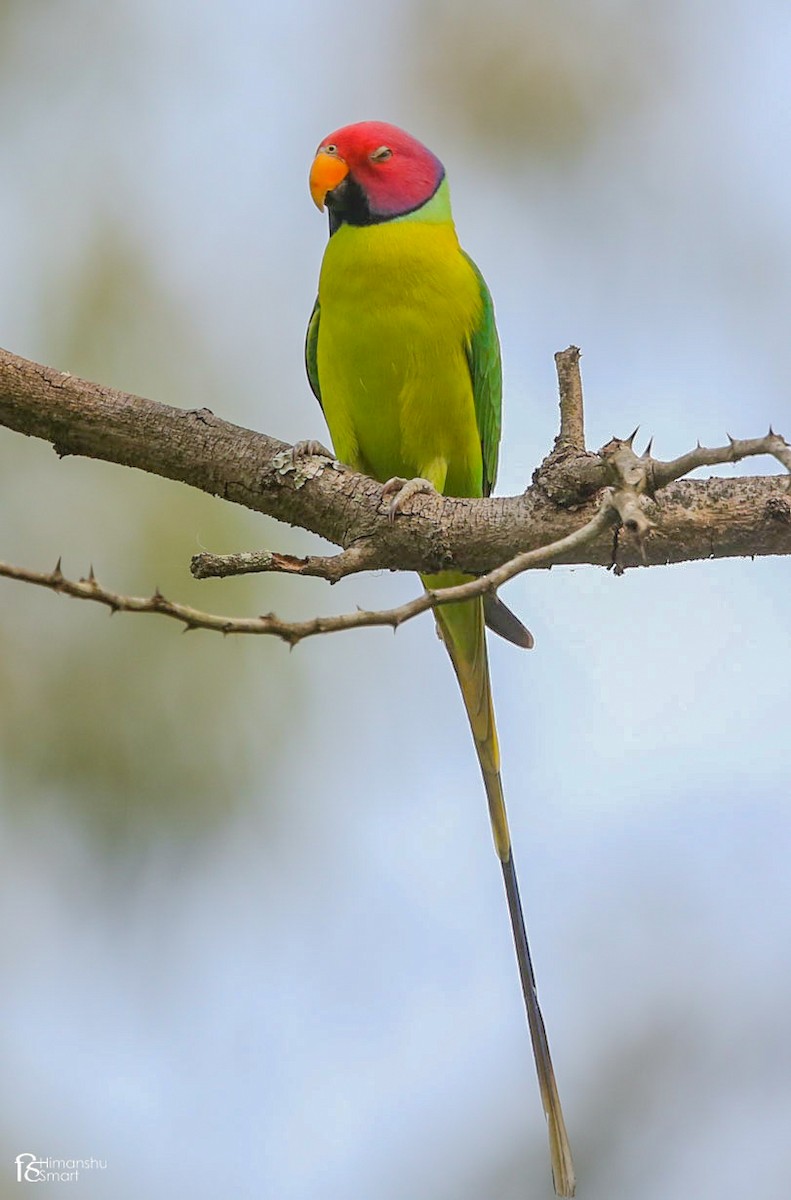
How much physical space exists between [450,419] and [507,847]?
108 centimetres

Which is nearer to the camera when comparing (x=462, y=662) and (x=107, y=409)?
(x=107, y=409)

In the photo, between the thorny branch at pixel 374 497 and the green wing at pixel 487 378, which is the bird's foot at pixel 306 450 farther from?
the green wing at pixel 487 378

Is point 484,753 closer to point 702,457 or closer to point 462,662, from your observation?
point 462,662

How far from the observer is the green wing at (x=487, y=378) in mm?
3074

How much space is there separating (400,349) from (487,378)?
11.9 inches

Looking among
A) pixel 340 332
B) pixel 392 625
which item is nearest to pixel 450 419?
pixel 340 332

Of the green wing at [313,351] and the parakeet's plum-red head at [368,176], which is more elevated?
the parakeet's plum-red head at [368,176]

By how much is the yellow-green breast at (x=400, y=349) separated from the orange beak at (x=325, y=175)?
0.11 m

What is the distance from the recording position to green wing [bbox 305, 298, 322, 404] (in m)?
3.22

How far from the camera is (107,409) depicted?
227cm

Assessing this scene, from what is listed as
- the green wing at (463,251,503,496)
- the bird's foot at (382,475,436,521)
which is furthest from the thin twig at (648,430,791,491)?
the green wing at (463,251,503,496)

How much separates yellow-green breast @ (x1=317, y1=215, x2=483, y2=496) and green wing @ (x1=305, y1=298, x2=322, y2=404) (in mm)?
133

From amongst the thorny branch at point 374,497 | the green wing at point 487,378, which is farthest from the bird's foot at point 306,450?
the green wing at point 487,378

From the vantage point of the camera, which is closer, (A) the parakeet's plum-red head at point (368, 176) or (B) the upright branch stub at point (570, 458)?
(B) the upright branch stub at point (570, 458)
